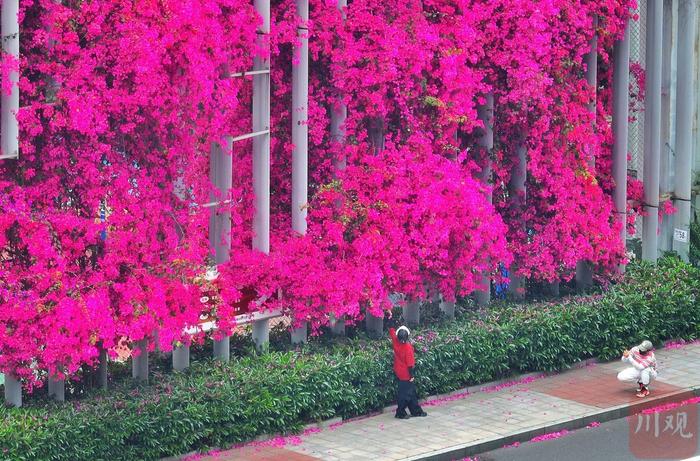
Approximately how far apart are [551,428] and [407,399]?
1.92 meters

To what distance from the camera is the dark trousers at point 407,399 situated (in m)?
18.6

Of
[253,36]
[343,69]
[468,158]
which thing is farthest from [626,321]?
[253,36]

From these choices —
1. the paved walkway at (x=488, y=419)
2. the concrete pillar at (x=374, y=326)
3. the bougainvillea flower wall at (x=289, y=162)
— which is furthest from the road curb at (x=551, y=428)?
the concrete pillar at (x=374, y=326)

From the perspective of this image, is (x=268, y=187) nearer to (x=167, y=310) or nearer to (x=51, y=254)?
(x=167, y=310)

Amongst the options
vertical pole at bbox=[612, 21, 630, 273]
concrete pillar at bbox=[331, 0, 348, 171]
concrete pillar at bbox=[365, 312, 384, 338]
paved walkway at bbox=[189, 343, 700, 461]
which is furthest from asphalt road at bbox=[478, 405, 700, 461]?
vertical pole at bbox=[612, 21, 630, 273]

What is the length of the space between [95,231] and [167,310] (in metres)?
1.39

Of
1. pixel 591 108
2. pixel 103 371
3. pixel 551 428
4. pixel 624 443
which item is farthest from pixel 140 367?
pixel 591 108

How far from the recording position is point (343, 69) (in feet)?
63.9

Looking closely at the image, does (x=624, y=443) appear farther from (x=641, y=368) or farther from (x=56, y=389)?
(x=56, y=389)

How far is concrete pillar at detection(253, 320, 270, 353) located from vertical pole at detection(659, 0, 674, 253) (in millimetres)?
9008

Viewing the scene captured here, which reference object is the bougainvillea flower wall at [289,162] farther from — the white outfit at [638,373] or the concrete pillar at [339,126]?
the white outfit at [638,373]

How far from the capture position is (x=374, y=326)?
66.9 ft

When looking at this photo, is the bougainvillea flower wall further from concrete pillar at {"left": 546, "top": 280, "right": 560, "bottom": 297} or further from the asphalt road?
the asphalt road

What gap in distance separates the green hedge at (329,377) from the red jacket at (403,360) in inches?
17.0
